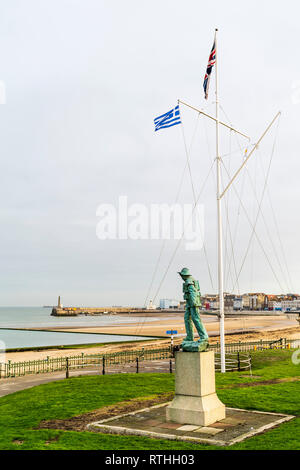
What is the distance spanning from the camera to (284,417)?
11.9 m

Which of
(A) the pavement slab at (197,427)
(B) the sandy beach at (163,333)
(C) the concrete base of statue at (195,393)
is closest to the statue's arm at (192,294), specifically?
(C) the concrete base of statue at (195,393)

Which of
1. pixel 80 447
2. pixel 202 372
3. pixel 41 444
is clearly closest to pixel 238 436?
pixel 202 372

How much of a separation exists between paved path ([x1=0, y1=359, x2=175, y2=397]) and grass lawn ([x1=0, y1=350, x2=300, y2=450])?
2.18 meters

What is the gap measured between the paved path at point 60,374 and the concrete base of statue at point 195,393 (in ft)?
33.8

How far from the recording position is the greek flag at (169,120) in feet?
69.0

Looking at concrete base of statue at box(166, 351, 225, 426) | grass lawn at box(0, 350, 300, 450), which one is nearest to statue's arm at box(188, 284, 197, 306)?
concrete base of statue at box(166, 351, 225, 426)

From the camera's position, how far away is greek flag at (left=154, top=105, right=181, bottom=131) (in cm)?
2103

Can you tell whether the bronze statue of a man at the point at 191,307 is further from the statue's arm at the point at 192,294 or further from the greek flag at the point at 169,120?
the greek flag at the point at 169,120

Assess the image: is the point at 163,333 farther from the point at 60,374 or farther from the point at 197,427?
the point at 197,427

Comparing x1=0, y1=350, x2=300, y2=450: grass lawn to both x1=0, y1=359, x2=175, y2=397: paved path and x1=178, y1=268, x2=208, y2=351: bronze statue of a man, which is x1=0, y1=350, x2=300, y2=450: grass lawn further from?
x1=178, y1=268, x2=208, y2=351: bronze statue of a man

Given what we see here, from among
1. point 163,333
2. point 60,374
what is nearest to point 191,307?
point 60,374

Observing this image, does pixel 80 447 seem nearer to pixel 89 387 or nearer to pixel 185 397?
pixel 185 397
